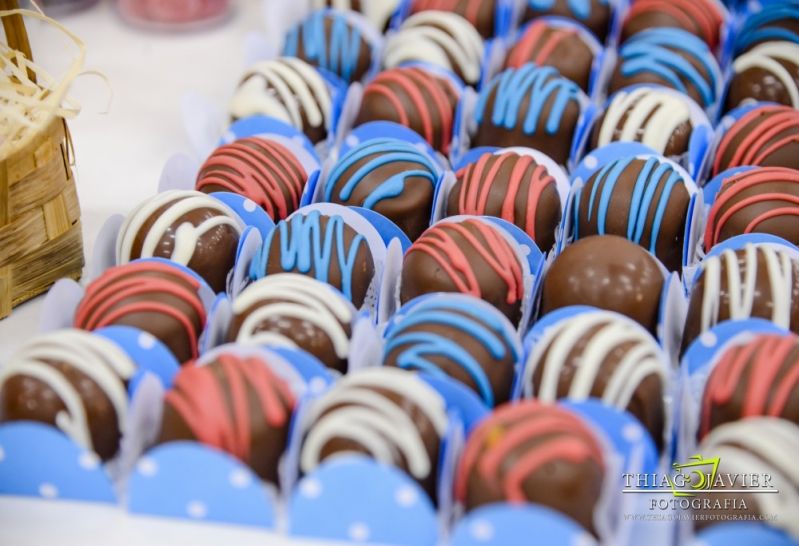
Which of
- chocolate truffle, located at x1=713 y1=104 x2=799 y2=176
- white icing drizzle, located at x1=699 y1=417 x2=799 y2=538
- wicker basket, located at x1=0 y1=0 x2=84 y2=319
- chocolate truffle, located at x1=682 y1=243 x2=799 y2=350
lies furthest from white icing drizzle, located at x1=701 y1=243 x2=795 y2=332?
wicker basket, located at x1=0 y1=0 x2=84 y2=319

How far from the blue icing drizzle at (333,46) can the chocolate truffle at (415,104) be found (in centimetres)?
25

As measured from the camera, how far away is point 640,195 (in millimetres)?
1808

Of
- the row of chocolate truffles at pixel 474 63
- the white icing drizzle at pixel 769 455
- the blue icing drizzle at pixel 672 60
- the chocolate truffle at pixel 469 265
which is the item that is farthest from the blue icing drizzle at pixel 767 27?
the white icing drizzle at pixel 769 455

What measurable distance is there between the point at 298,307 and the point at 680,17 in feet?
4.96

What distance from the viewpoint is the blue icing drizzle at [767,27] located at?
2.43m

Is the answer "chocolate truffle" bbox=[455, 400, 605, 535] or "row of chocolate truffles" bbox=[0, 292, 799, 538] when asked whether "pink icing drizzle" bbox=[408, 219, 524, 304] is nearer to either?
"row of chocolate truffles" bbox=[0, 292, 799, 538]

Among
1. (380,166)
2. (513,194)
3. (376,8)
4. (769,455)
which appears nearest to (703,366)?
(769,455)

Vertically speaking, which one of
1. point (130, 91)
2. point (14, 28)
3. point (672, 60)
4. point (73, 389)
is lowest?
point (130, 91)

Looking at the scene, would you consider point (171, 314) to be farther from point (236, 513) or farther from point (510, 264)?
point (510, 264)

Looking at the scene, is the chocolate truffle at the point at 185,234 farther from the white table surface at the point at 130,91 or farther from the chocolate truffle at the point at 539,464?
the chocolate truffle at the point at 539,464

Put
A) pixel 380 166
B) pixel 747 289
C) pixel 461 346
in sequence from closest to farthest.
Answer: pixel 461 346, pixel 747 289, pixel 380 166

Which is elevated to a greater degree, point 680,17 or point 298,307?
point 680,17

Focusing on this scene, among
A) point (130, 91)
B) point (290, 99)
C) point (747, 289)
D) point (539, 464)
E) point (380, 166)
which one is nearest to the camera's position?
point (539, 464)

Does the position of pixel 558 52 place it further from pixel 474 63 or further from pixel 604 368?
pixel 604 368
